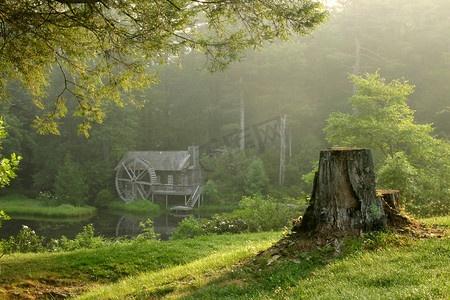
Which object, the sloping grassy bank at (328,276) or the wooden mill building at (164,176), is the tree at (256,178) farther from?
the sloping grassy bank at (328,276)

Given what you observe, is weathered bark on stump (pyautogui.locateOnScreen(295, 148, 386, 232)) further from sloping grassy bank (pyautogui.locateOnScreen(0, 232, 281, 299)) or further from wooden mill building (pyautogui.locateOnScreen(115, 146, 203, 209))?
wooden mill building (pyautogui.locateOnScreen(115, 146, 203, 209))

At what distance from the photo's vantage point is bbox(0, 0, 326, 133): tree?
5402mm

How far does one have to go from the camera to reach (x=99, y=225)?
1923cm

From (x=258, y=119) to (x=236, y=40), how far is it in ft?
87.6

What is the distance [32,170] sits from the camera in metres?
31.0

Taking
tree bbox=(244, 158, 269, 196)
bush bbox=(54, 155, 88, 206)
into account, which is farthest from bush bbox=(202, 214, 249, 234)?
bush bbox=(54, 155, 88, 206)

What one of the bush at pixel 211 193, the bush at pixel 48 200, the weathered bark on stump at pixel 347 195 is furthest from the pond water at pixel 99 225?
the weathered bark on stump at pixel 347 195

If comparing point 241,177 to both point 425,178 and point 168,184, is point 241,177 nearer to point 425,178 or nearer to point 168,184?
point 168,184

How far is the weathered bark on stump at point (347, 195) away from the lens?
416 centimetres

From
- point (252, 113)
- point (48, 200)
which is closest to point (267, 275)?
point (48, 200)

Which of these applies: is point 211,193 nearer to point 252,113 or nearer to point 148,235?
point 252,113

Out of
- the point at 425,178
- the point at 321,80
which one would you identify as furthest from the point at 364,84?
the point at 321,80

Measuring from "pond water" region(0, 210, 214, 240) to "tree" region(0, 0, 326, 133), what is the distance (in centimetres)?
1035

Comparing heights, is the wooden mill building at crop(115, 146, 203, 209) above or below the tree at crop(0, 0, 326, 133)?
below
